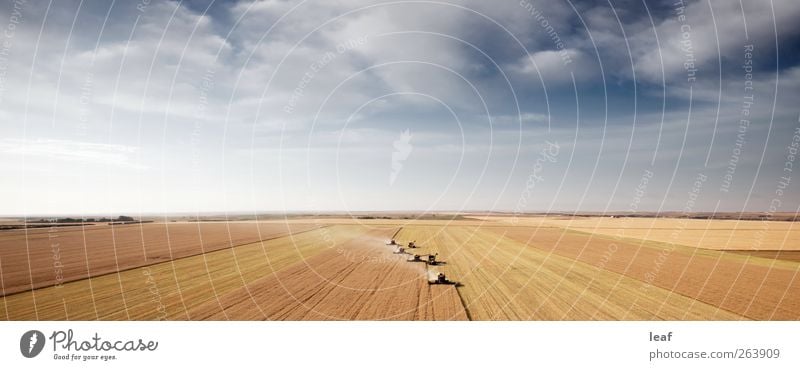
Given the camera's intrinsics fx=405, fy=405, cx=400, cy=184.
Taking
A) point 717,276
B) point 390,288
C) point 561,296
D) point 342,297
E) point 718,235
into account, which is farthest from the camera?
point 718,235

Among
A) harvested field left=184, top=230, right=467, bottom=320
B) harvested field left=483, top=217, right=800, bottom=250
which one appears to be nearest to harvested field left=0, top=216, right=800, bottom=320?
harvested field left=184, top=230, right=467, bottom=320

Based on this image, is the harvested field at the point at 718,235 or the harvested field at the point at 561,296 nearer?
the harvested field at the point at 561,296

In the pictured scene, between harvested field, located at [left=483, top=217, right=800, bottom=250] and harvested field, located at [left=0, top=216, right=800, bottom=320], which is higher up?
harvested field, located at [left=0, top=216, right=800, bottom=320]

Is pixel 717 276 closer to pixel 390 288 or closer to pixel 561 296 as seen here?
pixel 561 296

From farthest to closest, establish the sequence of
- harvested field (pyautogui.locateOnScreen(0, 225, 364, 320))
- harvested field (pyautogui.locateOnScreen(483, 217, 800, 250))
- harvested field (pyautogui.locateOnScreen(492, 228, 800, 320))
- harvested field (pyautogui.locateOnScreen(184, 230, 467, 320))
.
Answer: harvested field (pyautogui.locateOnScreen(483, 217, 800, 250))
harvested field (pyautogui.locateOnScreen(492, 228, 800, 320))
harvested field (pyautogui.locateOnScreen(0, 225, 364, 320))
harvested field (pyautogui.locateOnScreen(184, 230, 467, 320))

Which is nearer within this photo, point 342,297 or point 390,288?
point 342,297

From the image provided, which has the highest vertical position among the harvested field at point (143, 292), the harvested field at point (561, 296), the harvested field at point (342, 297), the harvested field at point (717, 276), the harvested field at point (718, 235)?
the harvested field at point (143, 292)

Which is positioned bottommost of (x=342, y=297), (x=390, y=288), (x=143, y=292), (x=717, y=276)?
(x=717, y=276)

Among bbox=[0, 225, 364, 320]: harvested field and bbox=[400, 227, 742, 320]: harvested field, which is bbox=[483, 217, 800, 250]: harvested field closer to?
bbox=[400, 227, 742, 320]: harvested field

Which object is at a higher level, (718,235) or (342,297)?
(342,297)

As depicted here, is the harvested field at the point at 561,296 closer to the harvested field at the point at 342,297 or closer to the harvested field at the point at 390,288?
the harvested field at the point at 390,288

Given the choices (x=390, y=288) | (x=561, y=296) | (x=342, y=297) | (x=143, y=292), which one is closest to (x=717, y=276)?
(x=561, y=296)

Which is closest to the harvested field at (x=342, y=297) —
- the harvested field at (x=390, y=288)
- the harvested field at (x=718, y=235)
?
the harvested field at (x=390, y=288)

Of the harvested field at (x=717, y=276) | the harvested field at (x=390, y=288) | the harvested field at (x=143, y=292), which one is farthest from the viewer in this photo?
the harvested field at (x=717, y=276)
